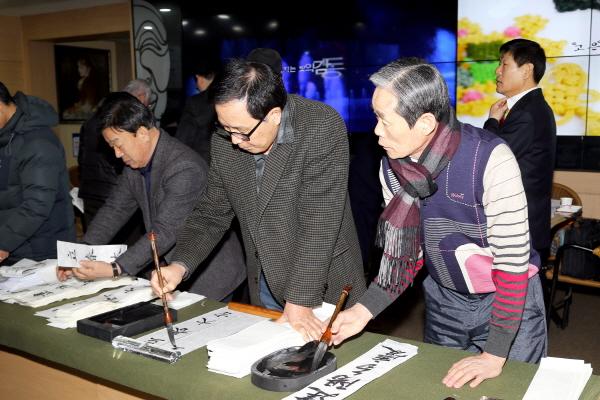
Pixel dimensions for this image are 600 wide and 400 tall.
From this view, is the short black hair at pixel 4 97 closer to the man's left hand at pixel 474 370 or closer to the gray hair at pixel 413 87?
the gray hair at pixel 413 87

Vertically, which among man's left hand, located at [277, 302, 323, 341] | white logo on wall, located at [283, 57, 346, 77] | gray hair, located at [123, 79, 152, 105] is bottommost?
man's left hand, located at [277, 302, 323, 341]

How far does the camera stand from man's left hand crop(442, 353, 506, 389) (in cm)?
119

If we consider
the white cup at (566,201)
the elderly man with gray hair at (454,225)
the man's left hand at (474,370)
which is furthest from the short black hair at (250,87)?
the white cup at (566,201)

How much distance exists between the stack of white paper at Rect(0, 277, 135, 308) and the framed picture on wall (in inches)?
243

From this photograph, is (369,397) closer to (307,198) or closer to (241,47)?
(307,198)

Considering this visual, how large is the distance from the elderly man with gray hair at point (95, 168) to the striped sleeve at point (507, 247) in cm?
236

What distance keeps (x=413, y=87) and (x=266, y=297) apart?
32.9 inches

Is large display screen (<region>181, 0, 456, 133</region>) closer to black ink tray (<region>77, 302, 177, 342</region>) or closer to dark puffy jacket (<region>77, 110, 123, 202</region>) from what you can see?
dark puffy jacket (<region>77, 110, 123, 202</region>)

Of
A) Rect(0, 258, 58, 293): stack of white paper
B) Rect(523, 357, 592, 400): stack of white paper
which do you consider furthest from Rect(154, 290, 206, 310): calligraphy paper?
Rect(523, 357, 592, 400): stack of white paper

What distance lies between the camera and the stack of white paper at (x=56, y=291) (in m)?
1.79

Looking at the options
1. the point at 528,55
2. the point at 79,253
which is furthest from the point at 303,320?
the point at 528,55

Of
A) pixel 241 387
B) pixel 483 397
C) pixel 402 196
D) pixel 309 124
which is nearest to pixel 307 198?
pixel 309 124

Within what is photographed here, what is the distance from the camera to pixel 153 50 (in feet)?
20.8

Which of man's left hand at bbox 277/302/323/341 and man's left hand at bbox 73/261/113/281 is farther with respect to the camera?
man's left hand at bbox 73/261/113/281
